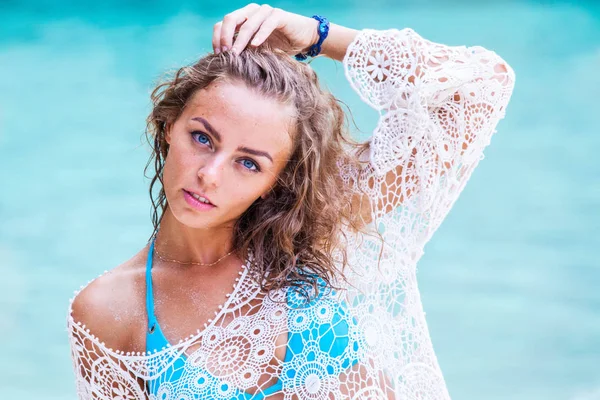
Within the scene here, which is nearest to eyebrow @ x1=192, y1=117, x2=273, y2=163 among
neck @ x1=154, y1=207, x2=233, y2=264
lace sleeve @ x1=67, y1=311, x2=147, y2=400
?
neck @ x1=154, y1=207, x2=233, y2=264

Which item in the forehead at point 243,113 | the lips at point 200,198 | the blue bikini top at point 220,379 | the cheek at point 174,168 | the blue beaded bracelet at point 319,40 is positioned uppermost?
the blue beaded bracelet at point 319,40

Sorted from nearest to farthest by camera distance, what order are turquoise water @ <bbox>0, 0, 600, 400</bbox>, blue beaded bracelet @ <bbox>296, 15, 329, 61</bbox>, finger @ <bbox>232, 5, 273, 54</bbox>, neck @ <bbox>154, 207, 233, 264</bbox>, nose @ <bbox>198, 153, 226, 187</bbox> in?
nose @ <bbox>198, 153, 226, 187</bbox> < finger @ <bbox>232, 5, 273, 54</bbox> < neck @ <bbox>154, 207, 233, 264</bbox> < blue beaded bracelet @ <bbox>296, 15, 329, 61</bbox> < turquoise water @ <bbox>0, 0, 600, 400</bbox>

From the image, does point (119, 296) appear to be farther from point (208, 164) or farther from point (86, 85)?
point (86, 85)

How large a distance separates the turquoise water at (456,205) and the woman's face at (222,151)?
9.01 ft

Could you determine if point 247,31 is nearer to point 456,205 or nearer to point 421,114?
point 421,114

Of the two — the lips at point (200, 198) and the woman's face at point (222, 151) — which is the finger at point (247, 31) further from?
the lips at point (200, 198)

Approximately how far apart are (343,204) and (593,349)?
3.17m

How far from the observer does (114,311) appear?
1.80 m

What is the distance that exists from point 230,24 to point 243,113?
0.69ft

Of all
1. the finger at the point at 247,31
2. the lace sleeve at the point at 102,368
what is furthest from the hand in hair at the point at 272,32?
the lace sleeve at the point at 102,368

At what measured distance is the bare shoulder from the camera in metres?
1.80

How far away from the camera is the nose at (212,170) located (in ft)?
5.29

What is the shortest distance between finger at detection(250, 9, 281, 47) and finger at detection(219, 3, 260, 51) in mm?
42

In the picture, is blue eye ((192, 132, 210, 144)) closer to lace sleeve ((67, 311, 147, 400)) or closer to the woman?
the woman
